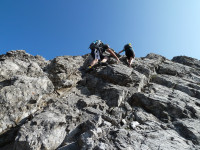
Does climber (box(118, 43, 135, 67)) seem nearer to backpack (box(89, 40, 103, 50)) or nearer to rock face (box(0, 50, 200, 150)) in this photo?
rock face (box(0, 50, 200, 150))

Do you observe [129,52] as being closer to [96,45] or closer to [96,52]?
[96,45]

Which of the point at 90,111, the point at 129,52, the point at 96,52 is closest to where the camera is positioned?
the point at 90,111

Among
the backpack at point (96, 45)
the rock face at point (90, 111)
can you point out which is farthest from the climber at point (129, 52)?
the backpack at point (96, 45)

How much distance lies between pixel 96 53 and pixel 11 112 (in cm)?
1025

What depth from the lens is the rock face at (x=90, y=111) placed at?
5.91 m

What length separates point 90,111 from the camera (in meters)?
8.40

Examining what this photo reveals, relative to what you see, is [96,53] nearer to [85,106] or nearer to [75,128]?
[85,106]

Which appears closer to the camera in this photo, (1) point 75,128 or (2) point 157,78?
(1) point 75,128

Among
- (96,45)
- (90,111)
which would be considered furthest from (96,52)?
(90,111)

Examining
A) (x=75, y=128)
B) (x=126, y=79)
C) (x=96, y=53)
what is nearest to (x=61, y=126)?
(x=75, y=128)

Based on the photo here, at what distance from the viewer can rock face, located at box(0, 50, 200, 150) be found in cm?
591

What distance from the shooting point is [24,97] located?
7.54m

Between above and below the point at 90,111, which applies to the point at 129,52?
above

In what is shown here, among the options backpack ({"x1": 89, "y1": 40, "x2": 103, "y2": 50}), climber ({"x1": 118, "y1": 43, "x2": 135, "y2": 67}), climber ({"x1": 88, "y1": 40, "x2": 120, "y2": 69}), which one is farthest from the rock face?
climber ({"x1": 118, "y1": 43, "x2": 135, "y2": 67})
